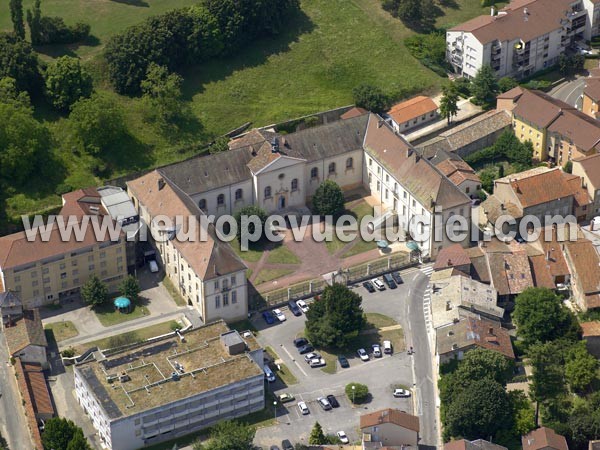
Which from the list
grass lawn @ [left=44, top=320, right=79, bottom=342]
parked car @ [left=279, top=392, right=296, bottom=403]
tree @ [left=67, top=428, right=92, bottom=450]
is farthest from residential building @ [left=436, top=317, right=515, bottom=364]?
grass lawn @ [left=44, top=320, right=79, bottom=342]

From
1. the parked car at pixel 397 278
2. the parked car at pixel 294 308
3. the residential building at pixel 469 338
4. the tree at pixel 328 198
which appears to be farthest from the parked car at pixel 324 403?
the tree at pixel 328 198

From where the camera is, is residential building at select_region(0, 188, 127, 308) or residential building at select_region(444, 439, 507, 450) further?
residential building at select_region(0, 188, 127, 308)

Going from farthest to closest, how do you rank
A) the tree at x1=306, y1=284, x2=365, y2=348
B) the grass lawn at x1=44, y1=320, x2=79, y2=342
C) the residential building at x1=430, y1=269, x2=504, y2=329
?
the grass lawn at x1=44, y1=320, x2=79, y2=342, the residential building at x1=430, y1=269, x2=504, y2=329, the tree at x1=306, y1=284, x2=365, y2=348

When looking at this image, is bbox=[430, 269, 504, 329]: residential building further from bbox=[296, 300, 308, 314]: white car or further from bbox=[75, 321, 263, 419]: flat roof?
bbox=[75, 321, 263, 419]: flat roof

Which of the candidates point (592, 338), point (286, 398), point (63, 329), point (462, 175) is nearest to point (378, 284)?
point (462, 175)

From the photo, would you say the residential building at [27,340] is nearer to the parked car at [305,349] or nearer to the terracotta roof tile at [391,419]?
the parked car at [305,349]

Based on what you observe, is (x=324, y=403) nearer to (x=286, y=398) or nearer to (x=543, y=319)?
(x=286, y=398)
